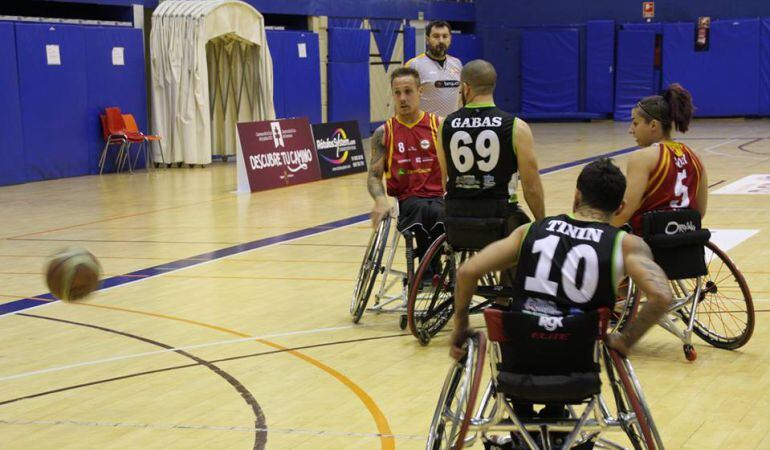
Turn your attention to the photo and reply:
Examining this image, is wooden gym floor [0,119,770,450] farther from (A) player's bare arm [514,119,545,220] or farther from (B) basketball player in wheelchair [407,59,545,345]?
(A) player's bare arm [514,119,545,220]

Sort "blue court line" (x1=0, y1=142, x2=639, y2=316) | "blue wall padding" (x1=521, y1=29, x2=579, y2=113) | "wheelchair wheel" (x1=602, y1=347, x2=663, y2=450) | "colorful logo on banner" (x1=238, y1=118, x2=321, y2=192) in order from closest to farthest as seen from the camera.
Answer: "wheelchair wheel" (x1=602, y1=347, x2=663, y2=450)
"blue court line" (x1=0, y1=142, x2=639, y2=316)
"colorful logo on banner" (x1=238, y1=118, x2=321, y2=192)
"blue wall padding" (x1=521, y1=29, x2=579, y2=113)

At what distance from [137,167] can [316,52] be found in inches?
212

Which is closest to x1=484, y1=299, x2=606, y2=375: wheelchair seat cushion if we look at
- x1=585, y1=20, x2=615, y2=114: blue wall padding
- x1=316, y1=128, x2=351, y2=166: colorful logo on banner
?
x1=316, y1=128, x2=351, y2=166: colorful logo on banner

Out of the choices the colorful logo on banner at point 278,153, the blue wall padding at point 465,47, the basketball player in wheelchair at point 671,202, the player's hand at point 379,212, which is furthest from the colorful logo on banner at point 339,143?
the blue wall padding at point 465,47

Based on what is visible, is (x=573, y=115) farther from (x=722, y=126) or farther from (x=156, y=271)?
(x=156, y=271)

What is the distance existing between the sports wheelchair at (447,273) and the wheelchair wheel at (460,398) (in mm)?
2012

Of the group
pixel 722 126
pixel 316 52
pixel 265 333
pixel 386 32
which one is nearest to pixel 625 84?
pixel 722 126

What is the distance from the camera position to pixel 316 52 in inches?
899

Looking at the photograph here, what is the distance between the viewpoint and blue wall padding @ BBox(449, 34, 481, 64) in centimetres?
2925

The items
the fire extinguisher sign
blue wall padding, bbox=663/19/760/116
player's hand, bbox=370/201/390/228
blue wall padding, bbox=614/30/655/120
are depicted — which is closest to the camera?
player's hand, bbox=370/201/390/228

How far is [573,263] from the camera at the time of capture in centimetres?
367

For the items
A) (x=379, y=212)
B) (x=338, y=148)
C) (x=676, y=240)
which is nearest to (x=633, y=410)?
(x=676, y=240)

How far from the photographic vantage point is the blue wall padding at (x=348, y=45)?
2395 centimetres

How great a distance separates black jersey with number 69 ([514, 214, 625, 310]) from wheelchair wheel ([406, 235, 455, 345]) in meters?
2.47
